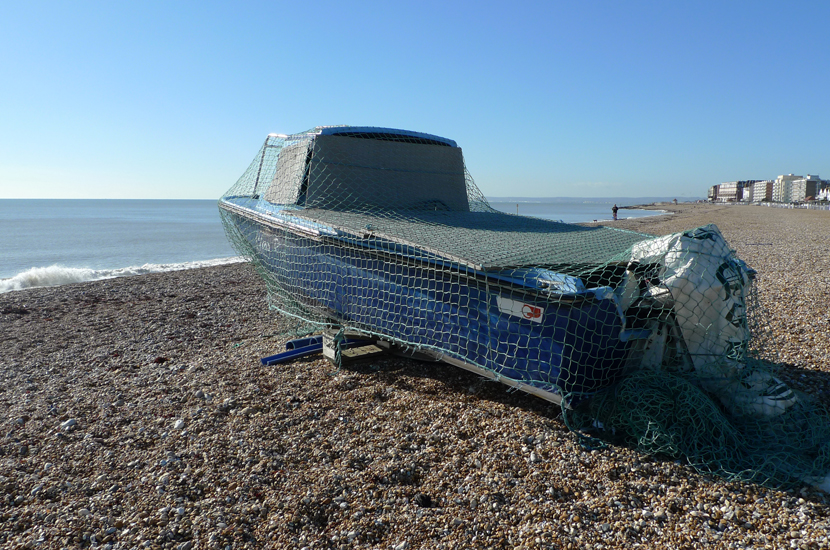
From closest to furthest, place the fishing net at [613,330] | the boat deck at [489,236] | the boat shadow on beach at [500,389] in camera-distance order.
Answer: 1. the fishing net at [613,330]
2. the boat shadow on beach at [500,389]
3. the boat deck at [489,236]

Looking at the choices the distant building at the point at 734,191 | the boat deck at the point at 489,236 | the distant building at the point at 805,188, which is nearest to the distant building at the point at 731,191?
the distant building at the point at 734,191

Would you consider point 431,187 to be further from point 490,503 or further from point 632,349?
point 490,503

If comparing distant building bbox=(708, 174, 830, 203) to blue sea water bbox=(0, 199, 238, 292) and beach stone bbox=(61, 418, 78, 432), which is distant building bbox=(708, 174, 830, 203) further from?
beach stone bbox=(61, 418, 78, 432)

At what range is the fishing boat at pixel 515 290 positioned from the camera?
2.83 metres

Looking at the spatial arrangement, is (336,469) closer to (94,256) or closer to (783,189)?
(94,256)

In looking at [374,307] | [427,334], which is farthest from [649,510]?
[374,307]

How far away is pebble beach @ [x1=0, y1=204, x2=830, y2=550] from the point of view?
7.36 ft

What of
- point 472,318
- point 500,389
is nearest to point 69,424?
point 472,318

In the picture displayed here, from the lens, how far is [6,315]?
754 centimetres

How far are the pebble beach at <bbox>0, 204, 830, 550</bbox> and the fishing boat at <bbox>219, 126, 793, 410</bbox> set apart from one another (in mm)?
406

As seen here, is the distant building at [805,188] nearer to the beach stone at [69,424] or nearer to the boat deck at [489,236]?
the boat deck at [489,236]

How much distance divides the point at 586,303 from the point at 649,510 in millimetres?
1038

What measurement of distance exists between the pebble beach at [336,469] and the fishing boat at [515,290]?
0.41 meters

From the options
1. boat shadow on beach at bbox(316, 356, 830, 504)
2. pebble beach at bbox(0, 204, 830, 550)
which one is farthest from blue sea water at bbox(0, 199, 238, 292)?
boat shadow on beach at bbox(316, 356, 830, 504)
